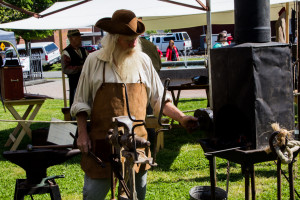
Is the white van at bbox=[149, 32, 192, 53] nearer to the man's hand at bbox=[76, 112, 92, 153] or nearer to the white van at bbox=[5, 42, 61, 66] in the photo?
the white van at bbox=[5, 42, 61, 66]

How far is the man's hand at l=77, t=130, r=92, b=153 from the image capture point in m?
2.54

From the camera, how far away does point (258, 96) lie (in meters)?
2.45

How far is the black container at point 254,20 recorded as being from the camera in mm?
2598

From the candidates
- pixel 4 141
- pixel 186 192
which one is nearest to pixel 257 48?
pixel 186 192

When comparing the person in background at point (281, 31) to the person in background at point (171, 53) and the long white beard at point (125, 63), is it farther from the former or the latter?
the person in background at point (171, 53)

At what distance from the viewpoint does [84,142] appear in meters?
2.55

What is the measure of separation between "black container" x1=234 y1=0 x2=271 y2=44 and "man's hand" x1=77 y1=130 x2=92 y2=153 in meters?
1.18

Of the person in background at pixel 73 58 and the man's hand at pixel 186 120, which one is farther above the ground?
the person in background at pixel 73 58

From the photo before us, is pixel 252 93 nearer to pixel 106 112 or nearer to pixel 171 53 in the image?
pixel 106 112

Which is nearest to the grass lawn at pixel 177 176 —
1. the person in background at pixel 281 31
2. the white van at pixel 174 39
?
the person in background at pixel 281 31

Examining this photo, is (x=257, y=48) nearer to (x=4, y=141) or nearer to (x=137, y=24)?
(x=137, y=24)

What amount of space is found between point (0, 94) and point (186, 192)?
3651 millimetres

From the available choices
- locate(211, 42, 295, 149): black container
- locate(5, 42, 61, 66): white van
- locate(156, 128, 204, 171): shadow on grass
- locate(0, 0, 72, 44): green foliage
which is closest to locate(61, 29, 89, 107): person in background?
locate(156, 128, 204, 171): shadow on grass

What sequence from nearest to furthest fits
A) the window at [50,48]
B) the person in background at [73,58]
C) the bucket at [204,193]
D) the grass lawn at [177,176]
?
1. the bucket at [204,193]
2. the grass lawn at [177,176]
3. the person in background at [73,58]
4. the window at [50,48]
